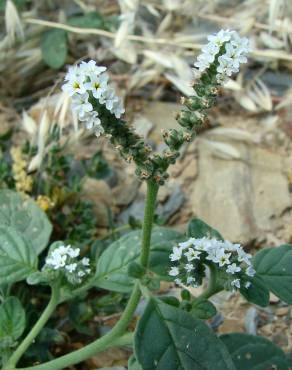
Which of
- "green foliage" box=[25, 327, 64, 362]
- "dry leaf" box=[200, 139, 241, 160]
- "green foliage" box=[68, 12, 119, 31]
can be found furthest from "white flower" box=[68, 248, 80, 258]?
"green foliage" box=[68, 12, 119, 31]

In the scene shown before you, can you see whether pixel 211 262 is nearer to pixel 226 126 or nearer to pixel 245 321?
pixel 245 321

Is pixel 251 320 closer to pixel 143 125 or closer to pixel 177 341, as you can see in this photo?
pixel 177 341

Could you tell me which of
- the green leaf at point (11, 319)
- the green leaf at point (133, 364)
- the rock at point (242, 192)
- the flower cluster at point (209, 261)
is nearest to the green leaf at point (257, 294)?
the flower cluster at point (209, 261)

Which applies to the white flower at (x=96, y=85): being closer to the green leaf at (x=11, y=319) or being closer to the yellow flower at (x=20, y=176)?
the green leaf at (x=11, y=319)

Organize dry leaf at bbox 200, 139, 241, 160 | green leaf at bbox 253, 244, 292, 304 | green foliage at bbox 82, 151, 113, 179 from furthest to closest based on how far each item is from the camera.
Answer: dry leaf at bbox 200, 139, 241, 160
green foliage at bbox 82, 151, 113, 179
green leaf at bbox 253, 244, 292, 304

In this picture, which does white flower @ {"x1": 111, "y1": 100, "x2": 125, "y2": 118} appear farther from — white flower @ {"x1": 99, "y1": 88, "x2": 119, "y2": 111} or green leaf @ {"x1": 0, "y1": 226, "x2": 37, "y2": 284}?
green leaf @ {"x1": 0, "y1": 226, "x2": 37, "y2": 284}
